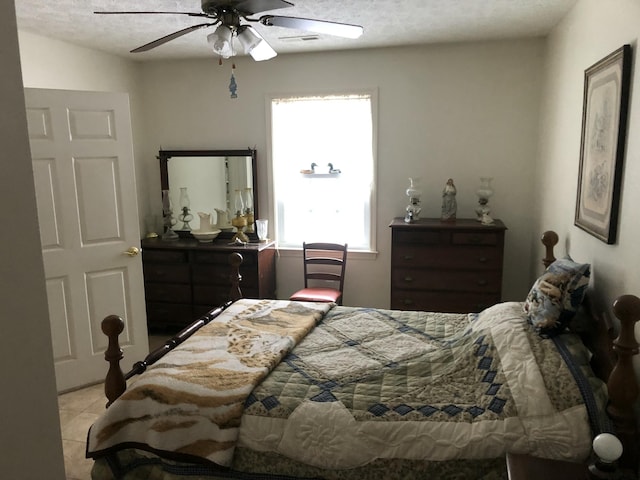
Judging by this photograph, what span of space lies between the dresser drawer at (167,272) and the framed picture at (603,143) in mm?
3196

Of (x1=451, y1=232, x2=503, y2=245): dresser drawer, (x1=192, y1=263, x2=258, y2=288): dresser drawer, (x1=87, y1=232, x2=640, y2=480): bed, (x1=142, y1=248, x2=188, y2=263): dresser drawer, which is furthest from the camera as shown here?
(x1=142, y1=248, x2=188, y2=263): dresser drawer

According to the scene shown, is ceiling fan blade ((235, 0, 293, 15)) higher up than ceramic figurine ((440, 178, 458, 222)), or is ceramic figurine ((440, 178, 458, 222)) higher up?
ceiling fan blade ((235, 0, 293, 15))

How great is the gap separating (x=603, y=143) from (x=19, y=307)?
247 cm

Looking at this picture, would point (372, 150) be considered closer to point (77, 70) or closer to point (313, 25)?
point (313, 25)

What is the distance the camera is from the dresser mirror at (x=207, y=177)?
4695 mm

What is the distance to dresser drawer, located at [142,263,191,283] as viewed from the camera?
4445mm

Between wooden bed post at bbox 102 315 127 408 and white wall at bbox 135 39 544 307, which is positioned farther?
white wall at bbox 135 39 544 307

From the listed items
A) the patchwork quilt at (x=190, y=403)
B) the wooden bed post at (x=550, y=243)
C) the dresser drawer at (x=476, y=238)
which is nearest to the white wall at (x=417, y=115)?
the dresser drawer at (x=476, y=238)

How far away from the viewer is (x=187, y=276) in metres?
4.44

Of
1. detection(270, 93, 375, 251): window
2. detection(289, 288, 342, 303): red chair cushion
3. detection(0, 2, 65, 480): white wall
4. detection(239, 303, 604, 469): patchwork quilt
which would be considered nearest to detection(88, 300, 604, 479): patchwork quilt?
detection(239, 303, 604, 469): patchwork quilt

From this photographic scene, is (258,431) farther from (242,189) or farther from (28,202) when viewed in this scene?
(242,189)

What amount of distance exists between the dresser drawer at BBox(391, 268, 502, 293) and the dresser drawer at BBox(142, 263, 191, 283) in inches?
74.4

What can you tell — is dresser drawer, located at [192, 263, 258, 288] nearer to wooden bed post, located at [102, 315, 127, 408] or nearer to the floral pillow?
wooden bed post, located at [102, 315, 127, 408]

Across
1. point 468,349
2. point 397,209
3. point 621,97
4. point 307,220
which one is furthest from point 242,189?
point 621,97
